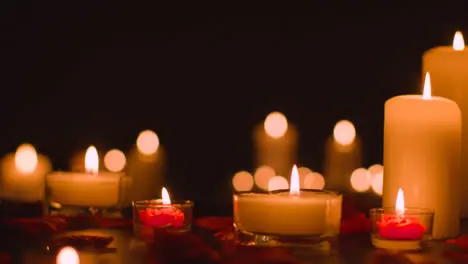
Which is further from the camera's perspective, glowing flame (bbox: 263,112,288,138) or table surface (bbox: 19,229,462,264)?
glowing flame (bbox: 263,112,288,138)

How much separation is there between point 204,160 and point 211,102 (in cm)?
23

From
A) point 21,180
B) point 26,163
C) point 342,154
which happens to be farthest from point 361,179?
point 21,180

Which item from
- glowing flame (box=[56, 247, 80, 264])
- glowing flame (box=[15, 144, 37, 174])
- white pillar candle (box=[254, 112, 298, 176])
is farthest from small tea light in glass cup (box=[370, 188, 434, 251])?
white pillar candle (box=[254, 112, 298, 176])

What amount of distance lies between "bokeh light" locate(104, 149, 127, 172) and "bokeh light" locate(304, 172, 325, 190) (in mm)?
654

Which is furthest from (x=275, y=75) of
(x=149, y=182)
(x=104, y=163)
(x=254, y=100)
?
(x=149, y=182)

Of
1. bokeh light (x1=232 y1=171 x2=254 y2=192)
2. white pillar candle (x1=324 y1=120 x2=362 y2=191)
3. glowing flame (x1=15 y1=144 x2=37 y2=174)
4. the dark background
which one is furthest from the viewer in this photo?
bokeh light (x1=232 y1=171 x2=254 y2=192)

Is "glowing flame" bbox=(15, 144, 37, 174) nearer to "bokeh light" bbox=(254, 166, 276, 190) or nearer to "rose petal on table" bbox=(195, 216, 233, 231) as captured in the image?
"rose petal on table" bbox=(195, 216, 233, 231)

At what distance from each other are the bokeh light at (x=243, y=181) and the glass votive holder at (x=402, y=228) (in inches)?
85.3

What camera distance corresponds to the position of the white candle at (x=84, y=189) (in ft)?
4.25

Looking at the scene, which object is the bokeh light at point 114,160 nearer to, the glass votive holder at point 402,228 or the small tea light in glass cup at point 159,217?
the small tea light in glass cup at point 159,217

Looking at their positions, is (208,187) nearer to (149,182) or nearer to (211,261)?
(149,182)

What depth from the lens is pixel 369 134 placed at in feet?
10.0

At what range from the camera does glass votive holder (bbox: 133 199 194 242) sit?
110cm

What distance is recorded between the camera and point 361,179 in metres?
2.95
